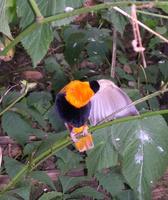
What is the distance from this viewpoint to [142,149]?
3.02ft

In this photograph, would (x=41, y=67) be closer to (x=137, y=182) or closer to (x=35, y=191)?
(x=35, y=191)

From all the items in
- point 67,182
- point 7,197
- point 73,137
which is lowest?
point 67,182

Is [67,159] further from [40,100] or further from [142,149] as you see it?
[142,149]

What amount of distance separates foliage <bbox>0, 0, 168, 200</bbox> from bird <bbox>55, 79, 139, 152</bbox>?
3 centimetres

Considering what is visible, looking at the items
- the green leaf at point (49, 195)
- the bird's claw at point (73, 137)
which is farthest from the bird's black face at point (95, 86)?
the green leaf at point (49, 195)

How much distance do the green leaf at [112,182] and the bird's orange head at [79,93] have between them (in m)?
0.59

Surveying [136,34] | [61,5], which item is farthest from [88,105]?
[136,34]

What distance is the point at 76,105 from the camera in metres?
0.89

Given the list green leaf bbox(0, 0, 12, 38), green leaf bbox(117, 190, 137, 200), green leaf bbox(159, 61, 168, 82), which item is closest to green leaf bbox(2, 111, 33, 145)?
green leaf bbox(117, 190, 137, 200)

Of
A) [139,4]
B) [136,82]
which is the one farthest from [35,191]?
[139,4]

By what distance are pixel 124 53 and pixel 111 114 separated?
1585mm

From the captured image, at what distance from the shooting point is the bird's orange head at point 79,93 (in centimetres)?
83

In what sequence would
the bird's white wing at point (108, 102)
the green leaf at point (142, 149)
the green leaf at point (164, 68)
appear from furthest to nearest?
1. the green leaf at point (164, 68)
2. the green leaf at point (142, 149)
3. the bird's white wing at point (108, 102)

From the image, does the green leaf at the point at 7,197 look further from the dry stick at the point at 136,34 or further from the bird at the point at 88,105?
the dry stick at the point at 136,34
